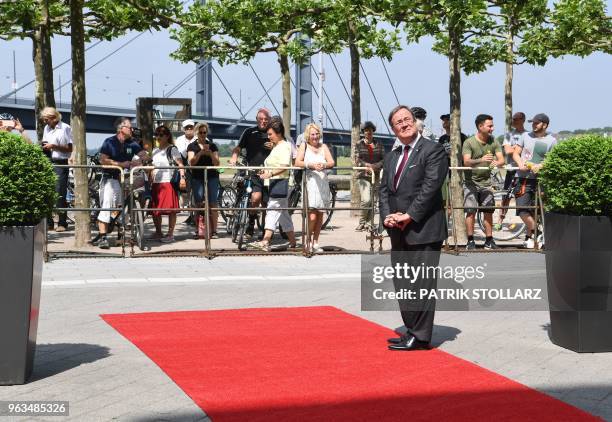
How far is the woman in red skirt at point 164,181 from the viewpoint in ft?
48.6

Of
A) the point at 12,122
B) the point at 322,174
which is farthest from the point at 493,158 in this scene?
the point at 12,122

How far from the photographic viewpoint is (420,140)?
793cm

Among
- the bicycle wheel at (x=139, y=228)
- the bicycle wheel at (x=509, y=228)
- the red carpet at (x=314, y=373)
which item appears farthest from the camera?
the bicycle wheel at (x=509, y=228)

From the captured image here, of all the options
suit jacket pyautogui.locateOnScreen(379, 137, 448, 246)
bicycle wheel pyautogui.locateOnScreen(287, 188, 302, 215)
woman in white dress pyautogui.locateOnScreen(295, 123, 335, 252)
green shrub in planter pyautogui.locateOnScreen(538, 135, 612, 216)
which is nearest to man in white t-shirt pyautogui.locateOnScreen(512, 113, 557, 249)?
woman in white dress pyautogui.locateOnScreen(295, 123, 335, 252)

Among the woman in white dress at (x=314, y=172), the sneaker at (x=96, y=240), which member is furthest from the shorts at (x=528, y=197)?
the sneaker at (x=96, y=240)

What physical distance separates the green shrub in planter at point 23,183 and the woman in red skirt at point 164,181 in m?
7.22

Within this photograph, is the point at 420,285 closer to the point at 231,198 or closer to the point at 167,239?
the point at 167,239

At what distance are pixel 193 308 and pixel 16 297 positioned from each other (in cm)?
358

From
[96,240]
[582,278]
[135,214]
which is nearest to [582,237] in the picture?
[582,278]

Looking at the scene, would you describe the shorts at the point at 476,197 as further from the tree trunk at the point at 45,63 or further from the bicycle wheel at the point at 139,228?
the tree trunk at the point at 45,63

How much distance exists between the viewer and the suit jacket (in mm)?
7711

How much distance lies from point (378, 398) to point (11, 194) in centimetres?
258

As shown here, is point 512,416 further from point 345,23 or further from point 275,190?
point 345,23

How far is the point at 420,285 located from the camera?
7.76m
